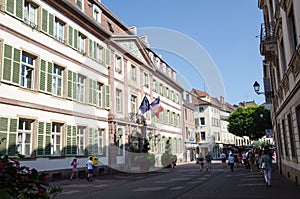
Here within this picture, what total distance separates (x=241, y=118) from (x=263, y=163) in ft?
147

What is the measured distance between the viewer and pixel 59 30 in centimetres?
1967

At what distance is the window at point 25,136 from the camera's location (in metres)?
15.6

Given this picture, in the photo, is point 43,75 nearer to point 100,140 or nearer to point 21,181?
point 100,140

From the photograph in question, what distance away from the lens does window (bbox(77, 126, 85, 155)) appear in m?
20.5

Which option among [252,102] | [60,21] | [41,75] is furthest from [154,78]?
[252,102]

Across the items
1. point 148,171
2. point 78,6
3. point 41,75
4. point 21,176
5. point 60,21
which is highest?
point 78,6

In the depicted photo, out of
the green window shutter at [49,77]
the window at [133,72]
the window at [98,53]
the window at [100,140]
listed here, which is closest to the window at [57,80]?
the green window shutter at [49,77]

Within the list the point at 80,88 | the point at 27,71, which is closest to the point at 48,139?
the point at 27,71

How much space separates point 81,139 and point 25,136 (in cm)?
544

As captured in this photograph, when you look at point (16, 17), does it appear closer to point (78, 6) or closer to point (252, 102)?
point (78, 6)

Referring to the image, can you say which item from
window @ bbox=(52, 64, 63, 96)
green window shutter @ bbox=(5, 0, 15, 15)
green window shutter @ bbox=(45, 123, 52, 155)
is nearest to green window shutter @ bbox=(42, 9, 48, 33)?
green window shutter @ bbox=(5, 0, 15, 15)

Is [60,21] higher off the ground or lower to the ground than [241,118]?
higher

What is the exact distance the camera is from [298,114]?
1191cm

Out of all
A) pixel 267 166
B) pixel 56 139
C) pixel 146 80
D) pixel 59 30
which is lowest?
pixel 267 166
